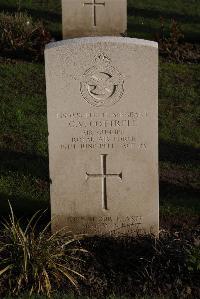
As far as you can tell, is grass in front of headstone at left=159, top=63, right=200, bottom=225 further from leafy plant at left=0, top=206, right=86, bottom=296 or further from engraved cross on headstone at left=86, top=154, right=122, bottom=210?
leafy plant at left=0, top=206, right=86, bottom=296

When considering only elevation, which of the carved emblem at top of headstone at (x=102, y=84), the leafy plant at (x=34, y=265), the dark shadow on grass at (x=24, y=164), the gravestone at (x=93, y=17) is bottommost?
the leafy plant at (x=34, y=265)

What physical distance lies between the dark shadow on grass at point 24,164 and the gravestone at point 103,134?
1.31m

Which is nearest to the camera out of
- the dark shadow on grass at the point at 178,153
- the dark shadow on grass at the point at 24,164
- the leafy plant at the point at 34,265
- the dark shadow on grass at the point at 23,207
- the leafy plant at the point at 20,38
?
the leafy plant at the point at 34,265

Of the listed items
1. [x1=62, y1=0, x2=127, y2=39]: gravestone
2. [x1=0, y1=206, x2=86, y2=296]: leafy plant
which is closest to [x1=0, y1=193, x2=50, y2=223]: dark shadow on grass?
[x1=0, y1=206, x2=86, y2=296]: leafy plant

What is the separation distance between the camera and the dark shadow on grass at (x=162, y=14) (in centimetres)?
1243

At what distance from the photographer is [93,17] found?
10914 millimetres

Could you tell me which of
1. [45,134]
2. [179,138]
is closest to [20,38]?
[45,134]

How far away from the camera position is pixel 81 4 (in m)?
10.8

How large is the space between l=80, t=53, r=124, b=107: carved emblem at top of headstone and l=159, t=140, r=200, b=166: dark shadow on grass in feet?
7.40

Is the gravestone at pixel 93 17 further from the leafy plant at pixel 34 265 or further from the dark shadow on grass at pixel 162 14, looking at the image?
the leafy plant at pixel 34 265

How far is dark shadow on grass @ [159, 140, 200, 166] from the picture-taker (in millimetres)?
7980

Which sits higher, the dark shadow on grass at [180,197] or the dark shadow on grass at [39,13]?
the dark shadow on grass at [39,13]

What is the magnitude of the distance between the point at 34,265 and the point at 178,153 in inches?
121

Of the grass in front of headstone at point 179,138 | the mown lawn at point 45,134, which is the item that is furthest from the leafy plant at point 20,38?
the grass in front of headstone at point 179,138
